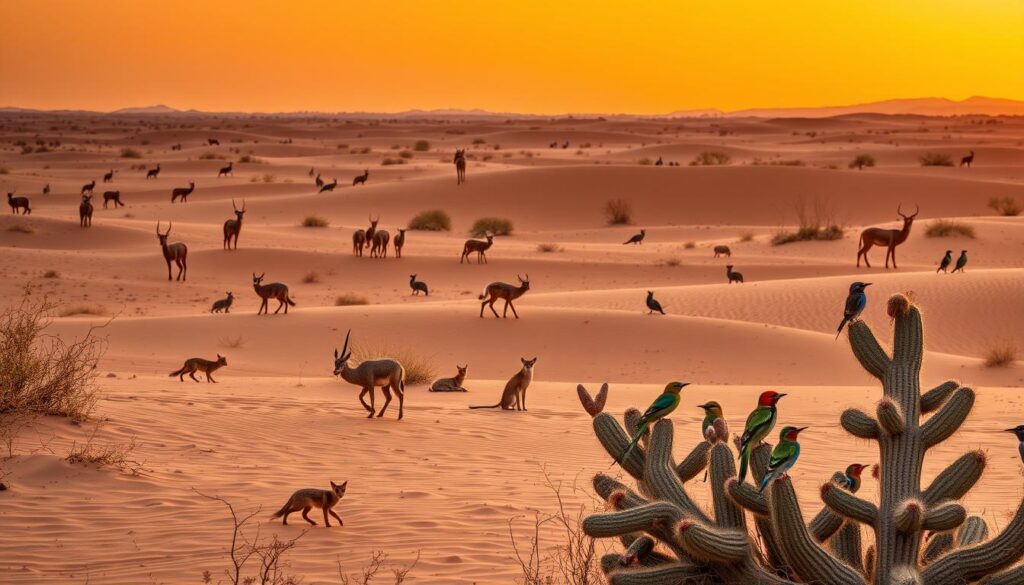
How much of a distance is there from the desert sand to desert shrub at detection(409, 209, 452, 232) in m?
1.75

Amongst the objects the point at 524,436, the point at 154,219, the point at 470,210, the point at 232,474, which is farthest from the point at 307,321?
the point at 470,210

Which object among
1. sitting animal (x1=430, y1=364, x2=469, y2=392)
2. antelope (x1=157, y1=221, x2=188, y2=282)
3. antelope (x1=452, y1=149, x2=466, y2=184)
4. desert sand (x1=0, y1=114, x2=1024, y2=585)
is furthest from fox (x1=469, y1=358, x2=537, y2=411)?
antelope (x1=452, y1=149, x2=466, y2=184)

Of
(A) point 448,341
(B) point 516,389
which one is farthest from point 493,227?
(B) point 516,389

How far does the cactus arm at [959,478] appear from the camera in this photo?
5617 mm

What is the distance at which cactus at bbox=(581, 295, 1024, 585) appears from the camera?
5.44m

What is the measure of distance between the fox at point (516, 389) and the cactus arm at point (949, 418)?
9.19m

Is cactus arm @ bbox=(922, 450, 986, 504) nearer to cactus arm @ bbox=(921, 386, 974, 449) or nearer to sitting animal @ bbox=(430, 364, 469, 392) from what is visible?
cactus arm @ bbox=(921, 386, 974, 449)

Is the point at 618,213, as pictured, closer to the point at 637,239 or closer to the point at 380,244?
the point at 637,239

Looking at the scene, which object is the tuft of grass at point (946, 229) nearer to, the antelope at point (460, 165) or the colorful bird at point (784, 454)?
the antelope at point (460, 165)

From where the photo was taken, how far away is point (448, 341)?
2259cm

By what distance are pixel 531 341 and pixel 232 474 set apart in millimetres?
12124

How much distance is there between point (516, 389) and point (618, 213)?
34.0 metres

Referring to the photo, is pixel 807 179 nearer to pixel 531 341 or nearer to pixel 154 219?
pixel 154 219

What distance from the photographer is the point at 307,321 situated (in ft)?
76.9
